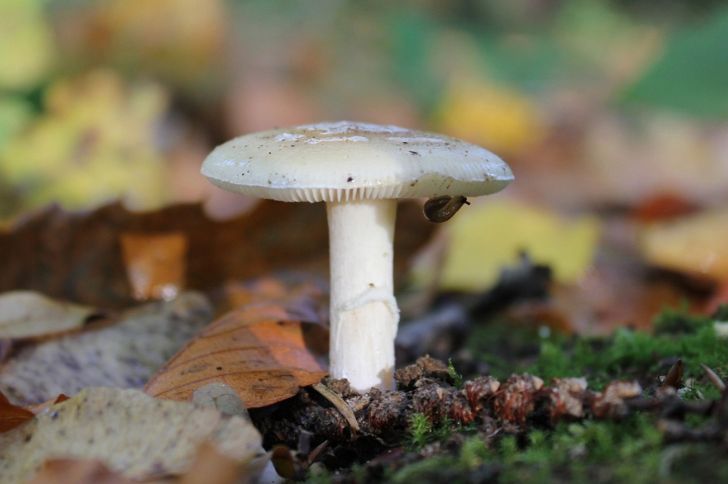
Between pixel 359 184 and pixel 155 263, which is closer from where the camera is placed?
pixel 359 184

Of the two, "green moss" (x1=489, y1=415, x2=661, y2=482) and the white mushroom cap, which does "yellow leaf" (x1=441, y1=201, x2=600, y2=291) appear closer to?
the white mushroom cap

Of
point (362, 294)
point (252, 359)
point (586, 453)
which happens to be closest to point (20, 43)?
point (252, 359)

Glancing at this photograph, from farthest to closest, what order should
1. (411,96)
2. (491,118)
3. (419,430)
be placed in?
(411,96) < (491,118) < (419,430)

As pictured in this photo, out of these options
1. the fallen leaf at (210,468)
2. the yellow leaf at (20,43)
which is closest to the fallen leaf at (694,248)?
the fallen leaf at (210,468)

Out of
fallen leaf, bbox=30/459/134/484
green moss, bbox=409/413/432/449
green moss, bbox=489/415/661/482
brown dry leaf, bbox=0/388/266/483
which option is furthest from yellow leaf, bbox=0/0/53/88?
green moss, bbox=489/415/661/482

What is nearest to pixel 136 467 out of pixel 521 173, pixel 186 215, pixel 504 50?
pixel 186 215

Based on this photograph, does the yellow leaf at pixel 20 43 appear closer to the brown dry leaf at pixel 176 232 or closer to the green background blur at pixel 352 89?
the green background blur at pixel 352 89

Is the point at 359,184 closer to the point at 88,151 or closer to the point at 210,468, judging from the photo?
the point at 210,468

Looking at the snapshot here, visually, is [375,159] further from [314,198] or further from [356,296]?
[356,296]
